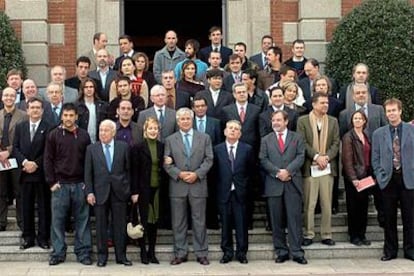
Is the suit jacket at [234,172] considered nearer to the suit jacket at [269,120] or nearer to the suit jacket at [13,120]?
the suit jacket at [269,120]

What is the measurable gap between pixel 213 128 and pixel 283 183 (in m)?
1.28

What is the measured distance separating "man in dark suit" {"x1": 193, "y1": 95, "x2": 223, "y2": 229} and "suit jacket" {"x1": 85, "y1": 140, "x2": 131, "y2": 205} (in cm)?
122

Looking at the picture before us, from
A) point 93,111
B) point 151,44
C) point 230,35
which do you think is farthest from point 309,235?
point 151,44

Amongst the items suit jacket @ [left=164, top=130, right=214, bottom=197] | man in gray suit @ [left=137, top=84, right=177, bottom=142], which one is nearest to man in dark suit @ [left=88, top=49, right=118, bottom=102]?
man in gray suit @ [left=137, top=84, right=177, bottom=142]

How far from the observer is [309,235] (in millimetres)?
10930

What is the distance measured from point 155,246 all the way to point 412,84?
5563mm

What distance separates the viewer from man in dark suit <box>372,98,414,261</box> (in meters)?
10.6

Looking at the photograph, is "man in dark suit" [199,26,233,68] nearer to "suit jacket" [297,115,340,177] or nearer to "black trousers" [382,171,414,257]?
"suit jacket" [297,115,340,177]

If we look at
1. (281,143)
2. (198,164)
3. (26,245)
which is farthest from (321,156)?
(26,245)

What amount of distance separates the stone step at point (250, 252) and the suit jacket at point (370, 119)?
1667 mm

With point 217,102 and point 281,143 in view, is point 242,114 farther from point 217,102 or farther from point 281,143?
point 281,143

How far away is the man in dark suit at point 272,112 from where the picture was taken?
10867mm

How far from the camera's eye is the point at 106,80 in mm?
11883

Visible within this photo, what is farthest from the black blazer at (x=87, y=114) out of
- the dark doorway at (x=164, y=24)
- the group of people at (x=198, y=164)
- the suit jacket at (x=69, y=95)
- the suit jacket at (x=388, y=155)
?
the dark doorway at (x=164, y=24)
